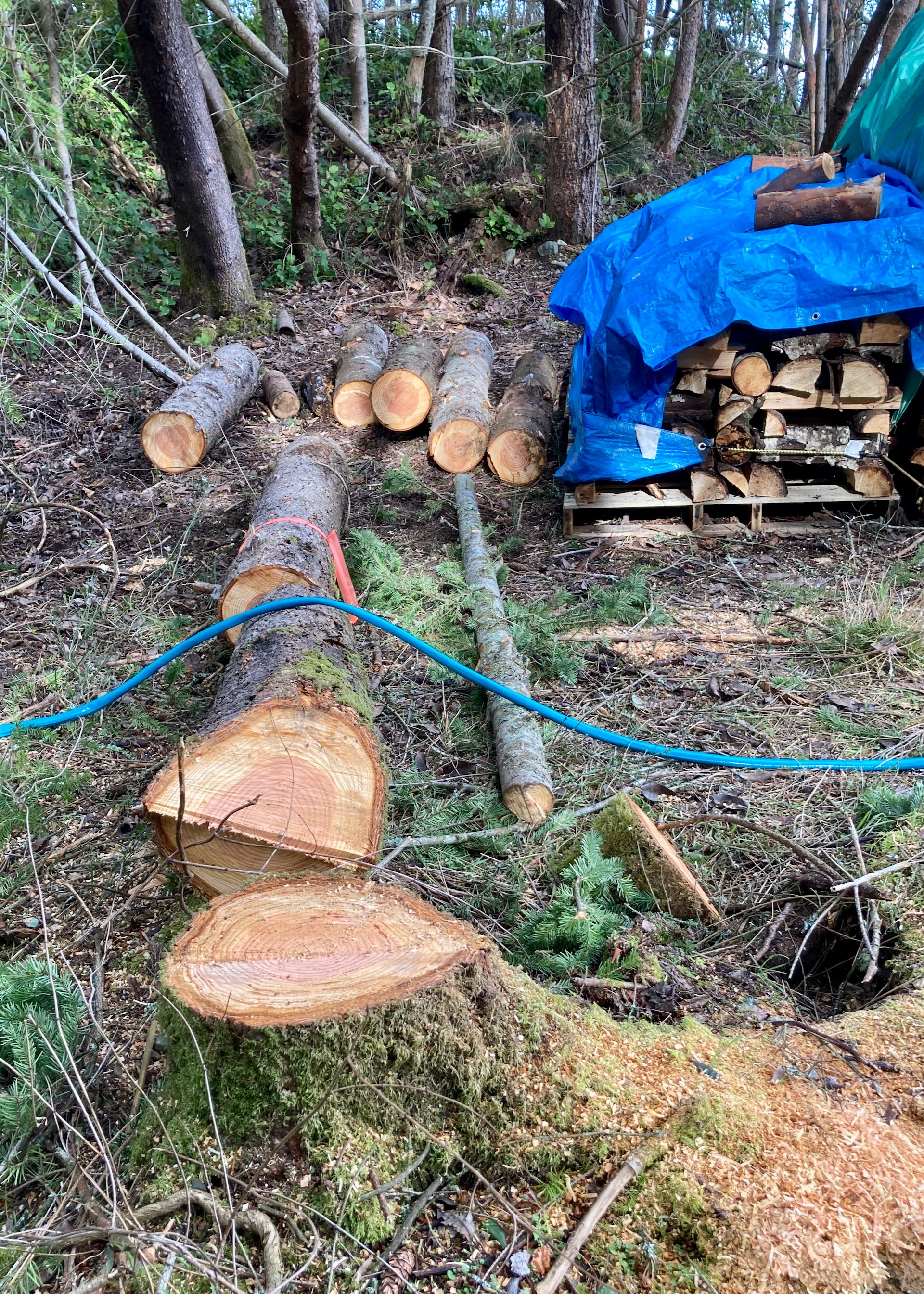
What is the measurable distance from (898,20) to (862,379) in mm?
4860

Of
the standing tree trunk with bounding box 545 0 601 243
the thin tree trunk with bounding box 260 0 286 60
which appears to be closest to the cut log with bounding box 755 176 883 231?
the standing tree trunk with bounding box 545 0 601 243

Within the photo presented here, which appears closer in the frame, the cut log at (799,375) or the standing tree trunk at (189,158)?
the cut log at (799,375)

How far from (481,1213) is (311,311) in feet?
25.1

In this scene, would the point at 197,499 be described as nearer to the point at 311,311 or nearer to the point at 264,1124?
the point at 311,311

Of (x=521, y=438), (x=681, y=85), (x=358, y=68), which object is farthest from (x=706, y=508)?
(x=681, y=85)

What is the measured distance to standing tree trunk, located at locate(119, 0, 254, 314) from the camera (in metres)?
6.24

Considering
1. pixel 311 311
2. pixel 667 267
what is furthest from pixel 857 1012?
pixel 311 311

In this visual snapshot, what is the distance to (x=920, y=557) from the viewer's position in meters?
4.14

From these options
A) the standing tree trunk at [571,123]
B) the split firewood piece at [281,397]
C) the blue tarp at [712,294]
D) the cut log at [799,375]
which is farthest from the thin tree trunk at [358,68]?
the cut log at [799,375]

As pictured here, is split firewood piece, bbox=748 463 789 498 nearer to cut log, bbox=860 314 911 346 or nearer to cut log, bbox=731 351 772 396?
cut log, bbox=731 351 772 396

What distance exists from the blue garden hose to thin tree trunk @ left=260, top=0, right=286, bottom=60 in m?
10.4

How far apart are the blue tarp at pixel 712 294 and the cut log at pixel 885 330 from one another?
54mm

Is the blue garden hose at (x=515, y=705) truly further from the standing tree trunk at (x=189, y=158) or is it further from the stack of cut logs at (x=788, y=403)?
the standing tree trunk at (x=189, y=158)

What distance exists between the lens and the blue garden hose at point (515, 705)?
272 cm
